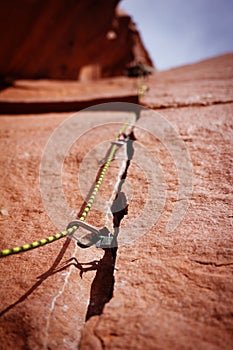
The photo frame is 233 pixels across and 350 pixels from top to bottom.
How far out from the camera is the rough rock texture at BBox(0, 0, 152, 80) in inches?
231

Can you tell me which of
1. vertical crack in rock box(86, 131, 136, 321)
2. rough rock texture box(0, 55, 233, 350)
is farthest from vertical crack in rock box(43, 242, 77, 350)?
vertical crack in rock box(86, 131, 136, 321)

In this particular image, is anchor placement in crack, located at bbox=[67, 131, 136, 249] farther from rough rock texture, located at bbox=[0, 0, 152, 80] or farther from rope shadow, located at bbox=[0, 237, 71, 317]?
rough rock texture, located at bbox=[0, 0, 152, 80]

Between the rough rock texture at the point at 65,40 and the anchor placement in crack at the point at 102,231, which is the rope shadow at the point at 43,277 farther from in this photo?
the rough rock texture at the point at 65,40

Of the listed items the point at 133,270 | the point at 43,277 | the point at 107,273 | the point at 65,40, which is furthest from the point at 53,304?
the point at 65,40

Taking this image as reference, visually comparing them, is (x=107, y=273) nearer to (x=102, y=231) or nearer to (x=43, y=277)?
(x=102, y=231)

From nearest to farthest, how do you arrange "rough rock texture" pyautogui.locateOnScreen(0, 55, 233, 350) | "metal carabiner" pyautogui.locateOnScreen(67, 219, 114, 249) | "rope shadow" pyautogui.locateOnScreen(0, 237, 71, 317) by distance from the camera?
"rough rock texture" pyautogui.locateOnScreen(0, 55, 233, 350) → "rope shadow" pyautogui.locateOnScreen(0, 237, 71, 317) → "metal carabiner" pyautogui.locateOnScreen(67, 219, 114, 249)

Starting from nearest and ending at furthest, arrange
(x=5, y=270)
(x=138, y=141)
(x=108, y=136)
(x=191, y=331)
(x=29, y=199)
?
(x=191, y=331)
(x=5, y=270)
(x=29, y=199)
(x=138, y=141)
(x=108, y=136)

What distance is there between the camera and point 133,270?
52.9 inches

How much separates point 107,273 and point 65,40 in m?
8.88

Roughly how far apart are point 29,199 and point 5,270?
64 cm

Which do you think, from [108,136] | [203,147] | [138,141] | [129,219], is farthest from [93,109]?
[129,219]

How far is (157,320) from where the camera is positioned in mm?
1110

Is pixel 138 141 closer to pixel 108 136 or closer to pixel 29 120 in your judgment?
pixel 108 136

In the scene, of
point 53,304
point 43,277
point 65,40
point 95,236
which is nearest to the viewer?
point 53,304
